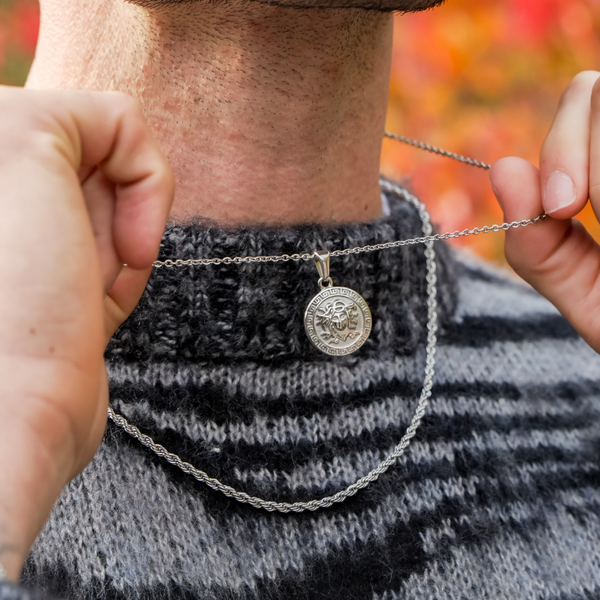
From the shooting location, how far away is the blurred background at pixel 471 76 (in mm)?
2330

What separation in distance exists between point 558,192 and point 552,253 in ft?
0.45

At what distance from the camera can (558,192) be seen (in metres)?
0.98

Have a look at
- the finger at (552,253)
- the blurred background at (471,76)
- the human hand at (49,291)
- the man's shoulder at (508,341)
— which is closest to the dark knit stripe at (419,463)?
the man's shoulder at (508,341)

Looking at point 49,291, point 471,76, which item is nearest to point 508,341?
point 49,291

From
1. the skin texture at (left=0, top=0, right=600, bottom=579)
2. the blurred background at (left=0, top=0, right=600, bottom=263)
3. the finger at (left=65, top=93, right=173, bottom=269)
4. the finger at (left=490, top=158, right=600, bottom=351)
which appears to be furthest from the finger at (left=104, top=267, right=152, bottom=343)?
the blurred background at (left=0, top=0, right=600, bottom=263)

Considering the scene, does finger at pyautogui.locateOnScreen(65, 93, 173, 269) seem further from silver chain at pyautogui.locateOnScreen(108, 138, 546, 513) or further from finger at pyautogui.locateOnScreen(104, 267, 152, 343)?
silver chain at pyautogui.locateOnScreen(108, 138, 546, 513)

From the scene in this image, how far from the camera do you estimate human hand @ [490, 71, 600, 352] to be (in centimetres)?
99

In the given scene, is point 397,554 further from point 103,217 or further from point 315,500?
point 103,217

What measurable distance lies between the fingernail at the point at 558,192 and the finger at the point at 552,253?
31 mm

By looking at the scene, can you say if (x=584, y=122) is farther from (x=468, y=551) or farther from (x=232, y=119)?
(x=468, y=551)

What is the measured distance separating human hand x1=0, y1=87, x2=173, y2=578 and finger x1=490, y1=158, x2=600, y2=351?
A: 0.65m

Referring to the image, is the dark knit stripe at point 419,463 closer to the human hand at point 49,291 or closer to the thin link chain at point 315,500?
the thin link chain at point 315,500

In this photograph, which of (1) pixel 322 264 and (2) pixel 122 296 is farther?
(1) pixel 322 264

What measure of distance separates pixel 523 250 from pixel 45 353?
0.83 meters
